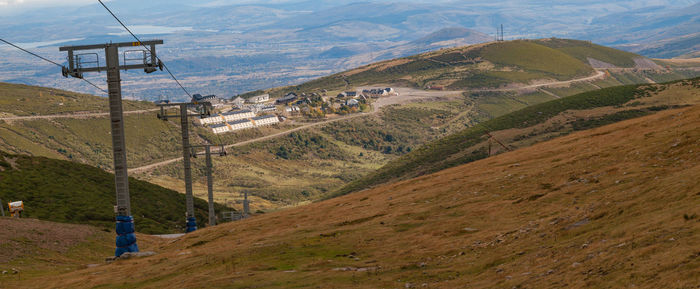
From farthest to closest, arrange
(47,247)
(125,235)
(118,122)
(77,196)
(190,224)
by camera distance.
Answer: (77,196), (190,224), (47,247), (125,235), (118,122)

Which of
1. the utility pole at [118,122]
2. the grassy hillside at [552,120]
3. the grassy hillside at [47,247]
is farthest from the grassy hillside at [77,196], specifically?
the grassy hillside at [552,120]

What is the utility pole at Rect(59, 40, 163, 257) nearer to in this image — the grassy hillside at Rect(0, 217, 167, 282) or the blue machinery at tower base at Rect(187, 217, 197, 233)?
the grassy hillside at Rect(0, 217, 167, 282)

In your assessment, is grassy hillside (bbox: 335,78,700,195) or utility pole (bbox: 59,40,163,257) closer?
utility pole (bbox: 59,40,163,257)

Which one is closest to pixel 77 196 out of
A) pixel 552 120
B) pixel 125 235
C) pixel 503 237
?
pixel 125 235

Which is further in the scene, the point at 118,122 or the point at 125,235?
the point at 125,235

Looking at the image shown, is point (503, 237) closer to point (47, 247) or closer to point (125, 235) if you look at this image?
point (125, 235)

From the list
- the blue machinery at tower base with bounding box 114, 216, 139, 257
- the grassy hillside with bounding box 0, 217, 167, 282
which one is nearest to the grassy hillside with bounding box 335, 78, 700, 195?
the grassy hillside with bounding box 0, 217, 167, 282
